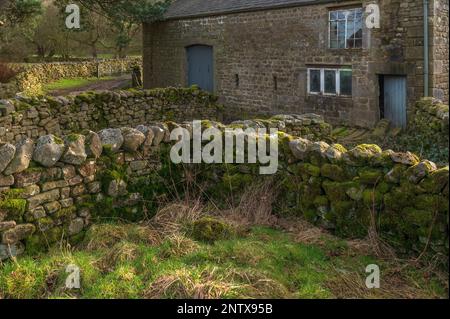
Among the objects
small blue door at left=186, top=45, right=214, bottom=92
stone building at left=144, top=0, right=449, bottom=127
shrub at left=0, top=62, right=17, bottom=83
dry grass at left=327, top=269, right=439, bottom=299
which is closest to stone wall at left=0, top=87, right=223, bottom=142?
stone building at left=144, top=0, right=449, bottom=127

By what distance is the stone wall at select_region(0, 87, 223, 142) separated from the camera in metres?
11.0

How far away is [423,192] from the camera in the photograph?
Result: 16.0 feet

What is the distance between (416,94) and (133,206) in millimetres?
9891

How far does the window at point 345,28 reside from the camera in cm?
1455

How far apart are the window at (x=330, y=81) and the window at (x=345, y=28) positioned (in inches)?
30.7

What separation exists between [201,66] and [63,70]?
14.7 m

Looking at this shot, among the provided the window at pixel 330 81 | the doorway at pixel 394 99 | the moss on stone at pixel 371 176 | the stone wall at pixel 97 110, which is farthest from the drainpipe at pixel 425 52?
the moss on stone at pixel 371 176

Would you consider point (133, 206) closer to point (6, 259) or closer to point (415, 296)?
point (6, 259)

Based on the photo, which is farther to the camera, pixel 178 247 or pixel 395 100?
pixel 395 100

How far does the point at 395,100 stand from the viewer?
14.2m

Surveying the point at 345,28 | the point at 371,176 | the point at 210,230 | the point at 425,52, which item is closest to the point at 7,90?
the point at 345,28

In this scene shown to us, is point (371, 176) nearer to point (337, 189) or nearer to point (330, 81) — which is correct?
point (337, 189)

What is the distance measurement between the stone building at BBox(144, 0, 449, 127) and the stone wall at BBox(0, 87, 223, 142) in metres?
2.35
